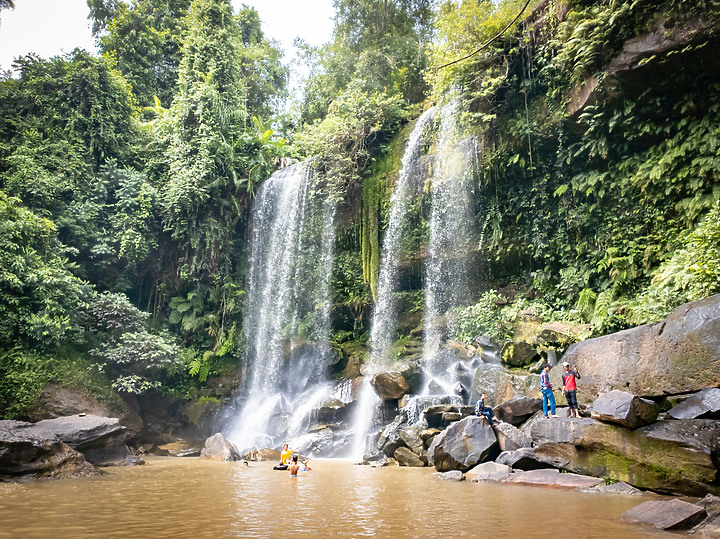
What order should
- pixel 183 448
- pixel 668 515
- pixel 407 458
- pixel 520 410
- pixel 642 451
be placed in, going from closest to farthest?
pixel 668 515, pixel 642 451, pixel 520 410, pixel 407 458, pixel 183 448

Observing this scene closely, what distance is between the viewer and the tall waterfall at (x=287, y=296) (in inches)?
674

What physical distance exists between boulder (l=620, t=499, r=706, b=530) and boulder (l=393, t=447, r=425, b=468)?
521 centimetres

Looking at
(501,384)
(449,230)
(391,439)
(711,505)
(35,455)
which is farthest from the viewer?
(449,230)

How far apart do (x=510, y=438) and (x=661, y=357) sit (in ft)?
9.12

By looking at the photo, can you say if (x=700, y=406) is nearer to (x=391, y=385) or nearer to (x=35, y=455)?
(x=391, y=385)

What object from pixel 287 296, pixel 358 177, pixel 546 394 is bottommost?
pixel 546 394

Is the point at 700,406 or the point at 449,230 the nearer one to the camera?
the point at 700,406

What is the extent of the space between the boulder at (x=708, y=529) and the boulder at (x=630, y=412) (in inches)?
77.7

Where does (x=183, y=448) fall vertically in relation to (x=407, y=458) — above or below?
below

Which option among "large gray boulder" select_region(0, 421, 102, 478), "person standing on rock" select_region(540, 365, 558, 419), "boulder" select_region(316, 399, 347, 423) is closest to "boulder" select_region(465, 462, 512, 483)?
"person standing on rock" select_region(540, 365, 558, 419)

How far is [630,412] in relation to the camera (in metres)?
6.15

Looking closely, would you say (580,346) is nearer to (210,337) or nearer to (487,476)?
(487,476)

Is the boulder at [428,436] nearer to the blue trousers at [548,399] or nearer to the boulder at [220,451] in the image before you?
the blue trousers at [548,399]

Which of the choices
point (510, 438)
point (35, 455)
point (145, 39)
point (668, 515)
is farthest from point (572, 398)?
point (145, 39)
